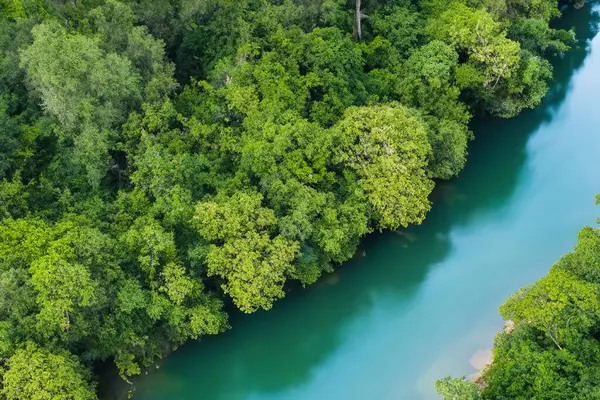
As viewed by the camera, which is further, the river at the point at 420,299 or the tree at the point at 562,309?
the river at the point at 420,299

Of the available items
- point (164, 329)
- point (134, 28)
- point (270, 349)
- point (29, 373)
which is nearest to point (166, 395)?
point (164, 329)

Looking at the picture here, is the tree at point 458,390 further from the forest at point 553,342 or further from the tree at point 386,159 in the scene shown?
the tree at point 386,159

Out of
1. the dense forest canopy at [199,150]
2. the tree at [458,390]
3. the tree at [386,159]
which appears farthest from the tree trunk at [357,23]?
the tree at [458,390]

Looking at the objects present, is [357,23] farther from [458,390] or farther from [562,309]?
[458,390]

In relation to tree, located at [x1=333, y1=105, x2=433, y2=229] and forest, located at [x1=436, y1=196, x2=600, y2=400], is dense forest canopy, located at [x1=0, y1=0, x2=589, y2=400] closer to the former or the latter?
tree, located at [x1=333, y1=105, x2=433, y2=229]

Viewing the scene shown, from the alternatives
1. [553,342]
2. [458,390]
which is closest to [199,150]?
[458,390]

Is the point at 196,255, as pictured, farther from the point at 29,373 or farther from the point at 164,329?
the point at 29,373
